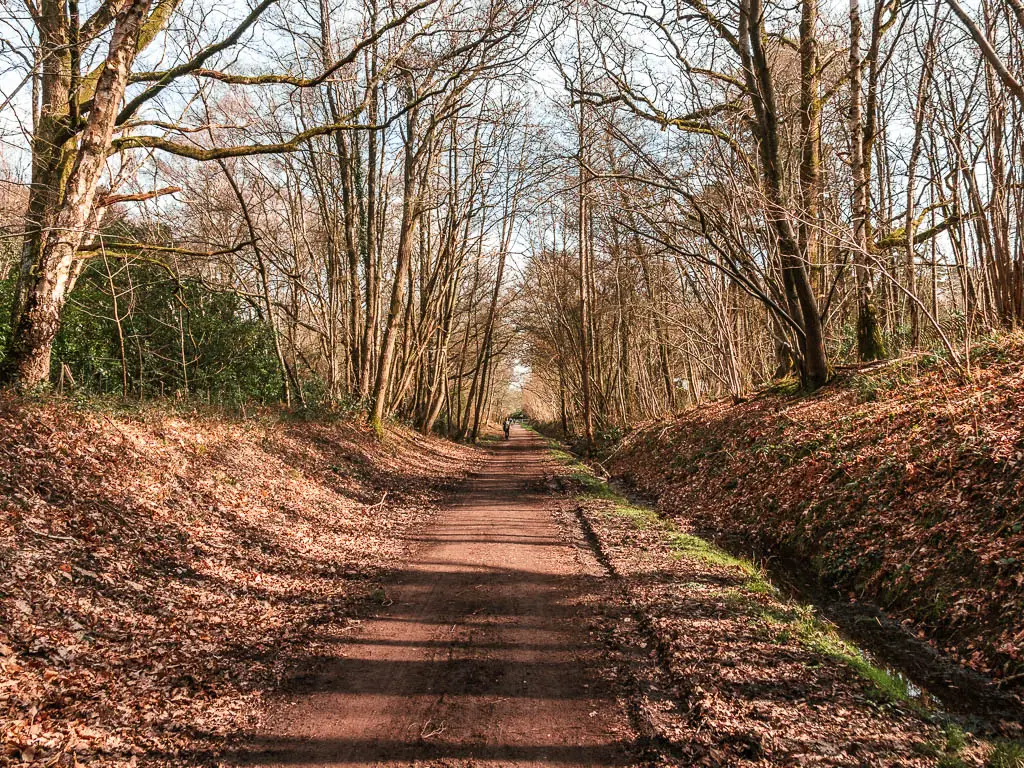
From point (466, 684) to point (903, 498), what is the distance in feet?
17.6

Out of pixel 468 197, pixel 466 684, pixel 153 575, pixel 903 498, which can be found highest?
pixel 468 197

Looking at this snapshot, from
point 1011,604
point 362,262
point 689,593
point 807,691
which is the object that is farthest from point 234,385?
point 1011,604

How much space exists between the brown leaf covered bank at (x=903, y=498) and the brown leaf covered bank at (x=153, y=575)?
534cm

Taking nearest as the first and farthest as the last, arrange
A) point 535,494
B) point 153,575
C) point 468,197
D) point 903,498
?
point 153,575 < point 903,498 < point 535,494 < point 468,197

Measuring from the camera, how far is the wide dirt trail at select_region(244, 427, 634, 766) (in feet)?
11.6

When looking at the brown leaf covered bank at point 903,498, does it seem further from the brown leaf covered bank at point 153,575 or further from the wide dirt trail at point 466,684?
the brown leaf covered bank at point 153,575

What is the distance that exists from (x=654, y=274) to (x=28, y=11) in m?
18.4

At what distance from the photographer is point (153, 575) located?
5613mm

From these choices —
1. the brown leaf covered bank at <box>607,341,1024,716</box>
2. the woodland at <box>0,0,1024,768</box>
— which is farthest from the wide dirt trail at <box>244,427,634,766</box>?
the brown leaf covered bank at <box>607,341,1024,716</box>

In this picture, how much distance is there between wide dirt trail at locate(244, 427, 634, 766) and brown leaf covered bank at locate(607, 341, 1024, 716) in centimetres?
292

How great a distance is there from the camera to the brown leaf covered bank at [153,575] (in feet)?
12.1

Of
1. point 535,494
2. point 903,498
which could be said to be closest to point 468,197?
point 535,494

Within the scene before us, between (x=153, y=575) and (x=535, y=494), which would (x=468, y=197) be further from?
(x=153, y=575)

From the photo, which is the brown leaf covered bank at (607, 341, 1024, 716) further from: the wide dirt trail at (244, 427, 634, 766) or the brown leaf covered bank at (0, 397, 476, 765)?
the brown leaf covered bank at (0, 397, 476, 765)
